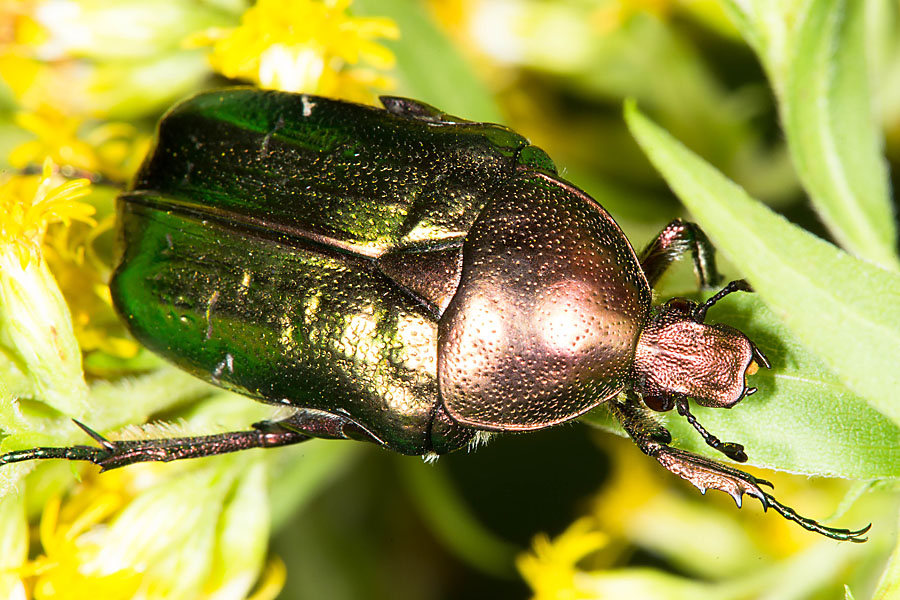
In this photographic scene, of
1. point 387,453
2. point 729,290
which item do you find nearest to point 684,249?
point 729,290

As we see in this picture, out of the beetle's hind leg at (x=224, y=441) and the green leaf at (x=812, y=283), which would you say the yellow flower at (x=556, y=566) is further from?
the green leaf at (x=812, y=283)

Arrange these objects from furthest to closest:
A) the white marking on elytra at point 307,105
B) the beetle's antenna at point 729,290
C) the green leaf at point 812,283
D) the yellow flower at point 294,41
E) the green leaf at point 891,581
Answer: the yellow flower at point 294,41, the white marking on elytra at point 307,105, the beetle's antenna at point 729,290, the green leaf at point 891,581, the green leaf at point 812,283

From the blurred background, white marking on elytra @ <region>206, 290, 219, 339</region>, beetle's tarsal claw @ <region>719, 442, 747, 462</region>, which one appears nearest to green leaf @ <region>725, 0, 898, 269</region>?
the blurred background

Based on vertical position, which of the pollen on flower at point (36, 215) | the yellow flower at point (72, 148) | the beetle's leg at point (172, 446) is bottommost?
the beetle's leg at point (172, 446)

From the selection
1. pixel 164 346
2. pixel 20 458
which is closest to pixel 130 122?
pixel 164 346

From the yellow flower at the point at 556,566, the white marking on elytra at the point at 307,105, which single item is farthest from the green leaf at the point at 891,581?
the white marking on elytra at the point at 307,105
